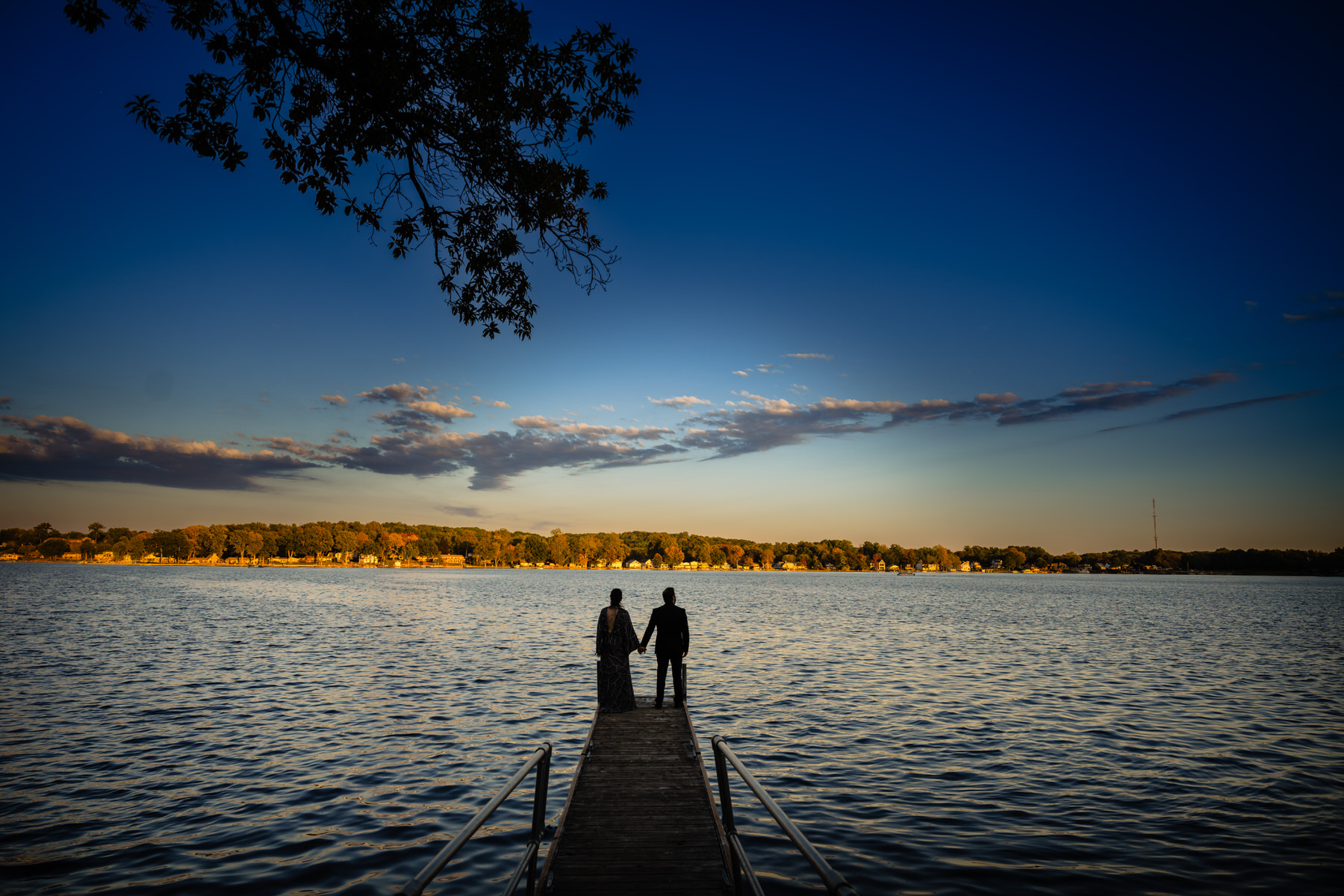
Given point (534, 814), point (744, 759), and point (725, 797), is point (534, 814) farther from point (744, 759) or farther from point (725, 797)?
point (744, 759)

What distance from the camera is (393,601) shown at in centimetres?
7250

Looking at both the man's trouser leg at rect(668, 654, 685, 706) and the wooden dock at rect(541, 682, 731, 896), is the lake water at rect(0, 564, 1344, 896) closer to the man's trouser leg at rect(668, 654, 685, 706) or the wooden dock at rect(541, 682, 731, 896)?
the wooden dock at rect(541, 682, 731, 896)

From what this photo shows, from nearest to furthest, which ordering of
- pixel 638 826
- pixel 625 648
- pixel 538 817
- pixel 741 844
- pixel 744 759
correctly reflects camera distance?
pixel 741 844 < pixel 538 817 < pixel 638 826 < pixel 625 648 < pixel 744 759

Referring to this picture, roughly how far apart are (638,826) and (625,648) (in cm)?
528

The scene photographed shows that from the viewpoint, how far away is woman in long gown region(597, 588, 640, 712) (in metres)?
13.1

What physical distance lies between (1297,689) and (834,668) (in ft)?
54.6

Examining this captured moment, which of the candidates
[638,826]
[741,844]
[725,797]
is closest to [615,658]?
[638,826]

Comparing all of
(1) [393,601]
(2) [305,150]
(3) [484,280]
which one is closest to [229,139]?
(2) [305,150]

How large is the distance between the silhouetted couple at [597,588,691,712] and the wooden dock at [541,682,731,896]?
1791 mm

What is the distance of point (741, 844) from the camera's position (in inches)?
→ 242

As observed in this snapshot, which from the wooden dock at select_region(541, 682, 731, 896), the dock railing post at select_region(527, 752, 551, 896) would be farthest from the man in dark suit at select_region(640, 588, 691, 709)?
the dock railing post at select_region(527, 752, 551, 896)

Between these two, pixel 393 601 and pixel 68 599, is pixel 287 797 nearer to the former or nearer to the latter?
pixel 393 601

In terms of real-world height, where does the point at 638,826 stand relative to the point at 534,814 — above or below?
below

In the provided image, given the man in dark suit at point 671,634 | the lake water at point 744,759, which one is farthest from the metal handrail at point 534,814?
the man in dark suit at point 671,634
